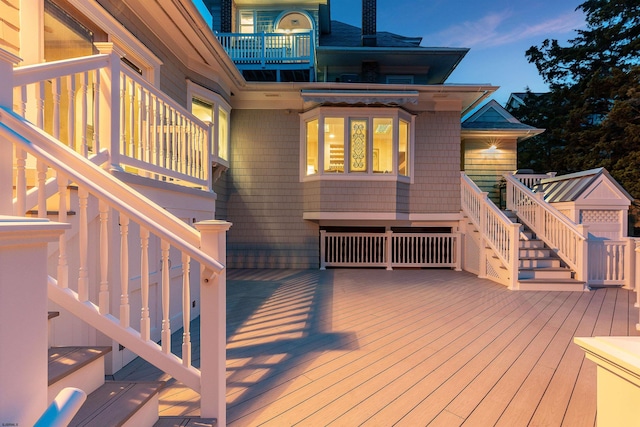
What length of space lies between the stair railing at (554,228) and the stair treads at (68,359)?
24.3 ft

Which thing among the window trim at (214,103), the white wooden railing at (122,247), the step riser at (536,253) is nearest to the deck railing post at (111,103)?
the white wooden railing at (122,247)

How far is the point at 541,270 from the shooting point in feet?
20.3

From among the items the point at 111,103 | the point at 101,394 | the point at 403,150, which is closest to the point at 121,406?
the point at 101,394

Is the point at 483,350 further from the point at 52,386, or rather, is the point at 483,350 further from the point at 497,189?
the point at 497,189

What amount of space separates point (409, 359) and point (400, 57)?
921 cm

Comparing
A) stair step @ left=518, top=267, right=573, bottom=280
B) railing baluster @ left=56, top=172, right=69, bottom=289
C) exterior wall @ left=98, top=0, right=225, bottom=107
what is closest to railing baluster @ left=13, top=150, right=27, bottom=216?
railing baluster @ left=56, top=172, right=69, bottom=289

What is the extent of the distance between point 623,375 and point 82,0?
545 centimetres

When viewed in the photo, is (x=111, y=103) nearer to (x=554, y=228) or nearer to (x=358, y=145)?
(x=358, y=145)

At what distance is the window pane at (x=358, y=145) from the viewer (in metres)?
7.81

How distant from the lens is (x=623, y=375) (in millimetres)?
1158

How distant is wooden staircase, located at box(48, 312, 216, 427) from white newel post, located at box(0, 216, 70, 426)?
1.06 meters

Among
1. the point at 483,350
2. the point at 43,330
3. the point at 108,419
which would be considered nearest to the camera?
the point at 43,330

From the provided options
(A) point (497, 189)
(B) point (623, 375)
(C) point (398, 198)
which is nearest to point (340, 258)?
(C) point (398, 198)

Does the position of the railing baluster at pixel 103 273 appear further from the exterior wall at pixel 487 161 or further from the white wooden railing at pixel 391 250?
the exterior wall at pixel 487 161
